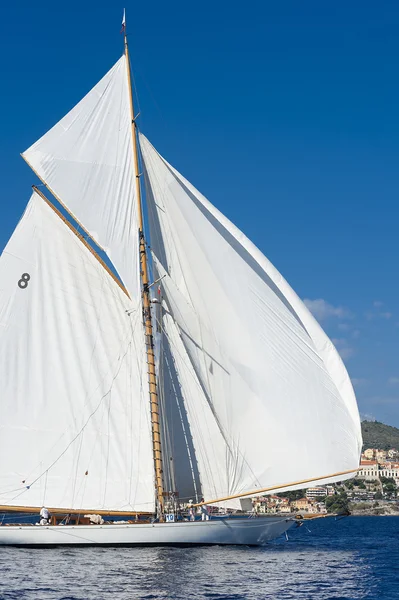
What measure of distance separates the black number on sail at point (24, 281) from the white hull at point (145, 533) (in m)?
11.4

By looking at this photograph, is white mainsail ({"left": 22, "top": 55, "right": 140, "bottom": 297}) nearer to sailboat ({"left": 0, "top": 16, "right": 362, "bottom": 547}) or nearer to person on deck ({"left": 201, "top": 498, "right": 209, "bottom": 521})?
sailboat ({"left": 0, "top": 16, "right": 362, "bottom": 547})

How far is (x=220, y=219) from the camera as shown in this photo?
42.3m

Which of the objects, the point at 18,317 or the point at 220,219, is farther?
the point at 18,317

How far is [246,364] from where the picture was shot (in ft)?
135

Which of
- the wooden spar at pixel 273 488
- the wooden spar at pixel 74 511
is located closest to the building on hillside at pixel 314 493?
the wooden spar at pixel 74 511

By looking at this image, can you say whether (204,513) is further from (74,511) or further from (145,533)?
(74,511)

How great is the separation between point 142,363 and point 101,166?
10.0 m

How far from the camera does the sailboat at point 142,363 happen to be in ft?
133

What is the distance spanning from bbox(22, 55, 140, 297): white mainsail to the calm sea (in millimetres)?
12849

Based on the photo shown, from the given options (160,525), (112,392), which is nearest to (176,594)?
(160,525)

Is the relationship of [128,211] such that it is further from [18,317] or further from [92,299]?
[18,317]

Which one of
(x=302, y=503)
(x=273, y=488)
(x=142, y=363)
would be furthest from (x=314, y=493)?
(x=273, y=488)

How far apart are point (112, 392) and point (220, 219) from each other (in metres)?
9.87

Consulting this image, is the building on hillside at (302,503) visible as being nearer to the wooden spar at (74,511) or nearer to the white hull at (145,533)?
the white hull at (145,533)
